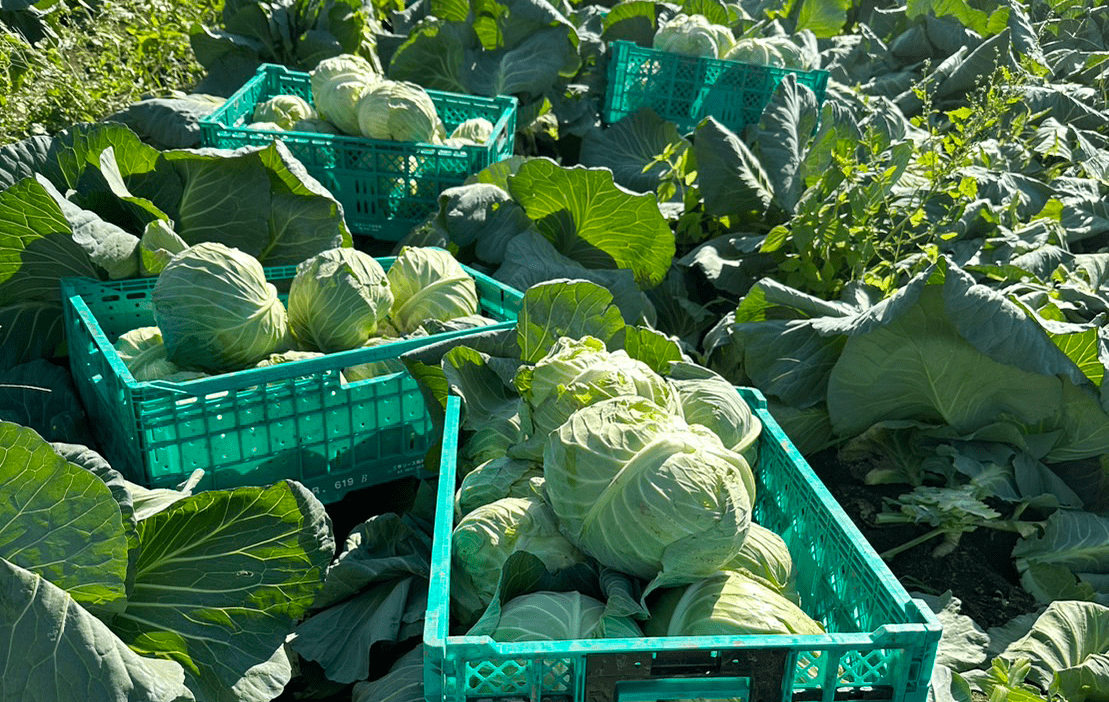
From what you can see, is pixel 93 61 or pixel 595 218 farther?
pixel 93 61

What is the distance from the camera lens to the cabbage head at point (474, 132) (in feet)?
13.7

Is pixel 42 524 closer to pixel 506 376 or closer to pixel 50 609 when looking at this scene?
Result: pixel 50 609

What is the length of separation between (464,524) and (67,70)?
4329mm

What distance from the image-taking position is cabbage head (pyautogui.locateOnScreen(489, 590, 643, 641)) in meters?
1.66

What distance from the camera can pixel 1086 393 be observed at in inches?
114

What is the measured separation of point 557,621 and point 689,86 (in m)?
4.14

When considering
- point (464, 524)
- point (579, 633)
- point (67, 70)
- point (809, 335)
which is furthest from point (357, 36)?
point (579, 633)

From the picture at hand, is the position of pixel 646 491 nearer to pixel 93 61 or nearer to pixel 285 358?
pixel 285 358

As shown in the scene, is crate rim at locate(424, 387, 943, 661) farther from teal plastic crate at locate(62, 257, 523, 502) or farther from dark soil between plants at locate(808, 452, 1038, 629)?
dark soil between plants at locate(808, 452, 1038, 629)

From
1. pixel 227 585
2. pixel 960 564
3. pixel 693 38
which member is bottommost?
pixel 960 564

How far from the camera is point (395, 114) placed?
3.86 m

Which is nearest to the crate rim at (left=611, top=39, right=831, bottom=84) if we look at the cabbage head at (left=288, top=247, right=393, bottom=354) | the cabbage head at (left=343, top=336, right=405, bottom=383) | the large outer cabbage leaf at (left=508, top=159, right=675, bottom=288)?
the large outer cabbage leaf at (left=508, top=159, right=675, bottom=288)

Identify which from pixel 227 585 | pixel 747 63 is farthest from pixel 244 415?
pixel 747 63

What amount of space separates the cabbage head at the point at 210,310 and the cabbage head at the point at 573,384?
93 cm
